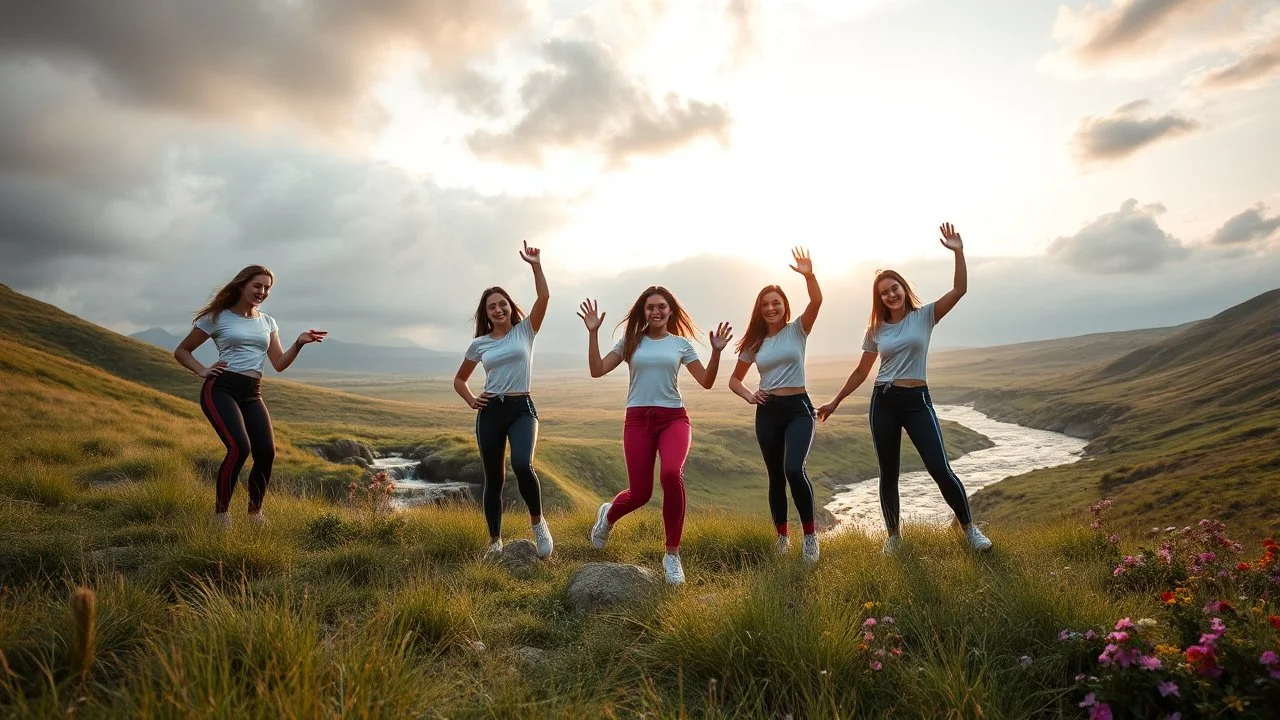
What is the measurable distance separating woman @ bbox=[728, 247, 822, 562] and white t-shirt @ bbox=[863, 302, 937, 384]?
97 centimetres

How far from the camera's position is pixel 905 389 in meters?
7.68

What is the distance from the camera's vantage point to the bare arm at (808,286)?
25.9 feet

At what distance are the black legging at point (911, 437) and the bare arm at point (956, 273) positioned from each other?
1.10 metres

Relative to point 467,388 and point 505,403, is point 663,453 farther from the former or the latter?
point 467,388

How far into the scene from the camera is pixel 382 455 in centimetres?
4062

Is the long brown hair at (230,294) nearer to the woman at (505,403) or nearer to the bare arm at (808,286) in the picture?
the woman at (505,403)

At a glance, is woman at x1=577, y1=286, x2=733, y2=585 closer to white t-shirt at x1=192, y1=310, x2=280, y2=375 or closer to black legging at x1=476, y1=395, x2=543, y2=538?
black legging at x1=476, y1=395, x2=543, y2=538

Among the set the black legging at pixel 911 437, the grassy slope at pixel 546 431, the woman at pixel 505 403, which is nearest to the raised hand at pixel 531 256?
the woman at pixel 505 403

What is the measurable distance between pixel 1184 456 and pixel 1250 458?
809cm

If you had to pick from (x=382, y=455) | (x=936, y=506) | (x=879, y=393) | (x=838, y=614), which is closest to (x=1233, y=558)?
(x=879, y=393)

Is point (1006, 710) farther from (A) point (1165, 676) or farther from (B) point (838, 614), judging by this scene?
A: (B) point (838, 614)

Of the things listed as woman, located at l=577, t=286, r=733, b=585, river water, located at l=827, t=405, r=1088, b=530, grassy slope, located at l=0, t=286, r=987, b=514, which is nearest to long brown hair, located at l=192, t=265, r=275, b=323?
woman, located at l=577, t=286, r=733, b=585

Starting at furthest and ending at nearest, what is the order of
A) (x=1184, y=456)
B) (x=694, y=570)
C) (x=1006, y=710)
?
(x=1184, y=456)
(x=694, y=570)
(x=1006, y=710)

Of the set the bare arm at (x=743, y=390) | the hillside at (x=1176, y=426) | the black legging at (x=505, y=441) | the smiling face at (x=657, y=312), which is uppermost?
the smiling face at (x=657, y=312)
